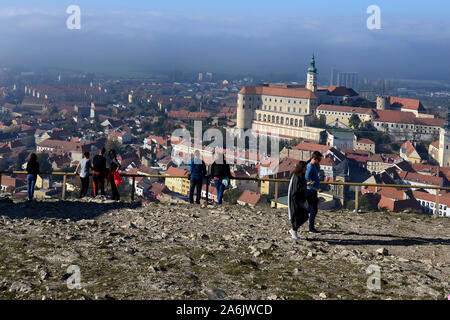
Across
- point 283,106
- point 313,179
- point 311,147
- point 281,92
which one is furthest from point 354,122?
point 313,179

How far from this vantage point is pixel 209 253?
19.3 ft

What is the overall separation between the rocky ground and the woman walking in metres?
0.33

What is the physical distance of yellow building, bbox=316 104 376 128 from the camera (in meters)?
69.4

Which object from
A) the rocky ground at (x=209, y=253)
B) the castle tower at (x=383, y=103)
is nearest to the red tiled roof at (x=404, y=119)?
the castle tower at (x=383, y=103)

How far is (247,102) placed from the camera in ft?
253

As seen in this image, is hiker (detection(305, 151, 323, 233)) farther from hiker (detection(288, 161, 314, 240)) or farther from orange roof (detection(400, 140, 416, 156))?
orange roof (detection(400, 140, 416, 156))

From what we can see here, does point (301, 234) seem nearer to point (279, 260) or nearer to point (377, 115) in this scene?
point (279, 260)

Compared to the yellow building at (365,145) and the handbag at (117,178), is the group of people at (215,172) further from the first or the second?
the yellow building at (365,145)

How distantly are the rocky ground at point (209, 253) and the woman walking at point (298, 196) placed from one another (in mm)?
328

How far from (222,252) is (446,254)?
2494 mm

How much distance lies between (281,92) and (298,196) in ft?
235

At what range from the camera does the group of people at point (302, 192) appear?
621 cm

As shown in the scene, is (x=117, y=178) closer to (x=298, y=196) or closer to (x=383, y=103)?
(x=298, y=196)

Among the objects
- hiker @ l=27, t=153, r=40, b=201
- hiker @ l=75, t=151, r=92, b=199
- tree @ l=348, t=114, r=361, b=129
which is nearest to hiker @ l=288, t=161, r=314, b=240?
hiker @ l=75, t=151, r=92, b=199
